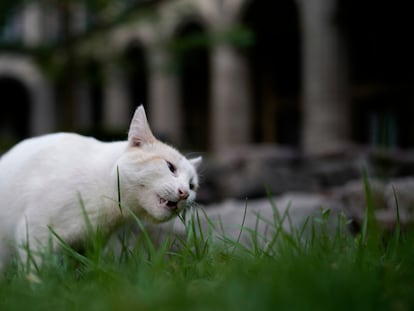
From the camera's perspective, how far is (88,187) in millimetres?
2059

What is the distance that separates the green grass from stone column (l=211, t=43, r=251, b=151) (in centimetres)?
1120

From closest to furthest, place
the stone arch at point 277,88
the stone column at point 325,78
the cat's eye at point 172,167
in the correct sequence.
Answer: the cat's eye at point 172,167
the stone column at point 325,78
the stone arch at point 277,88

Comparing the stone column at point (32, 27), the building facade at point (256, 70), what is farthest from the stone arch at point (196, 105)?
the stone column at point (32, 27)

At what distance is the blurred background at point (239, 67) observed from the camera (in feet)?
34.8

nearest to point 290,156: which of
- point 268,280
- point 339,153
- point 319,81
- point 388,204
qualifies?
point 339,153

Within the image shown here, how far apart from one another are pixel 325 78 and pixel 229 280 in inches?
381

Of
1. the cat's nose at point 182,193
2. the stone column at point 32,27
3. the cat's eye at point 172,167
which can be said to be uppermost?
the stone column at point 32,27

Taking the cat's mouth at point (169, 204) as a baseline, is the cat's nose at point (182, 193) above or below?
above

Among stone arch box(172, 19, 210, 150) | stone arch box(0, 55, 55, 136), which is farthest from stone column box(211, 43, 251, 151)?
stone arch box(0, 55, 55, 136)

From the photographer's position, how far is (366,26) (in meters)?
12.9

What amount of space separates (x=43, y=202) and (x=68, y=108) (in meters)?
9.66

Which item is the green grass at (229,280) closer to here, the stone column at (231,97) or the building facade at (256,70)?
the building facade at (256,70)

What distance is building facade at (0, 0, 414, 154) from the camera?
1062cm

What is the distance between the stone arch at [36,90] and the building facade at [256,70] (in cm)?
4
